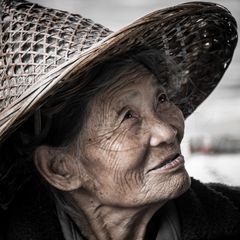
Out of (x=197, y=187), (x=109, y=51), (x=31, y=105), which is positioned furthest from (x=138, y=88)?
(x=197, y=187)

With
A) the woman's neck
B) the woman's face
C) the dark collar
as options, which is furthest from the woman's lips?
the dark collar

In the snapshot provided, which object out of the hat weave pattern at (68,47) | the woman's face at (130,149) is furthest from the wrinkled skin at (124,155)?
the hat weave pattern at (68,47)

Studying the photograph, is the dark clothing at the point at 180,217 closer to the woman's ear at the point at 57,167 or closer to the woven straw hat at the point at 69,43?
the woman's ear at the point at 57,167

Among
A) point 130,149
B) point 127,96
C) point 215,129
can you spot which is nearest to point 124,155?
point 130,149

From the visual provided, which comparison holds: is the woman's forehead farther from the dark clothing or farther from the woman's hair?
the dark clothing

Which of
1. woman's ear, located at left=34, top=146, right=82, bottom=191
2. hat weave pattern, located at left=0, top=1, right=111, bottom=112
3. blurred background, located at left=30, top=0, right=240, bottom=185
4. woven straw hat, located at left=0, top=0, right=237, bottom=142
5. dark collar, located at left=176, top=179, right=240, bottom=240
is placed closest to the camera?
woven straw hat, located at left=0, top=0, right=237, bottom=142

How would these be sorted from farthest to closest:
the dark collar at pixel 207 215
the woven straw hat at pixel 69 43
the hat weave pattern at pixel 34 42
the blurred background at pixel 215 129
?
the blurred background at pixel 215 129, the dark collar at pixel 207 215, the hat weave pattern at pixel 34 42, the woven straw hat at pixel 69 43

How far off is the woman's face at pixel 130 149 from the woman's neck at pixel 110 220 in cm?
6

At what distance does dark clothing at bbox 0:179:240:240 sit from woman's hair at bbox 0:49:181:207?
53mm

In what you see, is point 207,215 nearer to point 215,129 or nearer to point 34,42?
point 34,42

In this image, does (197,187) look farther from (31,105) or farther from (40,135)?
(31,105)

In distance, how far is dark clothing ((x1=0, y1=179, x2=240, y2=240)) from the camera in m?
1.59

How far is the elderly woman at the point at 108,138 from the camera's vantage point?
4.47ft

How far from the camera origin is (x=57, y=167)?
152 centimetres
